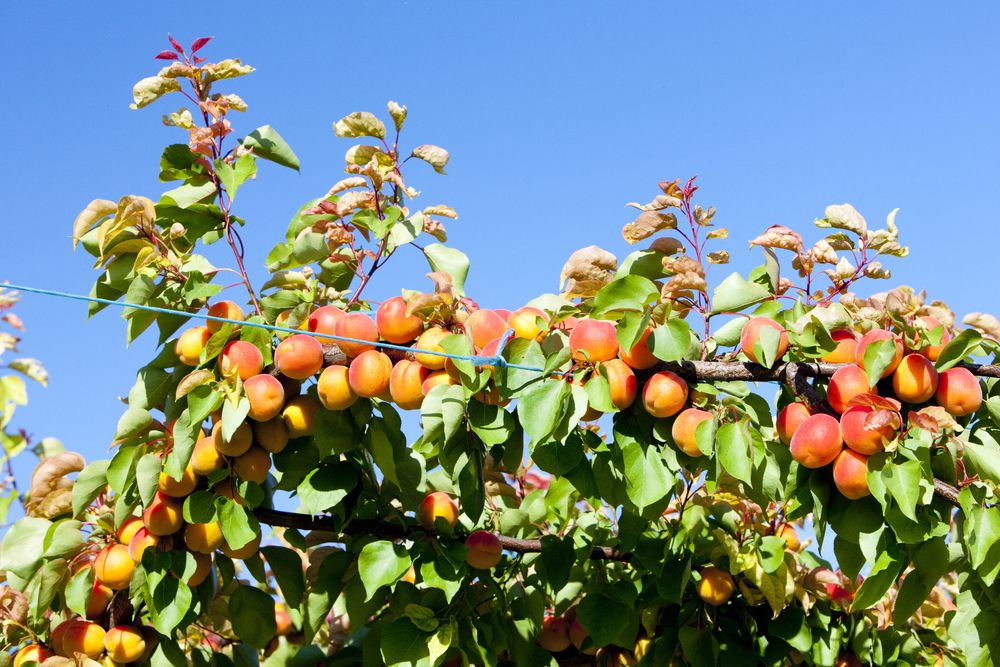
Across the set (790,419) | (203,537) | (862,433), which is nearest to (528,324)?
(790,419)

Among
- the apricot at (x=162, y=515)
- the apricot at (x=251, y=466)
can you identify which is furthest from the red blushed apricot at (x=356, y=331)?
the apricot at (x=162, y=515)

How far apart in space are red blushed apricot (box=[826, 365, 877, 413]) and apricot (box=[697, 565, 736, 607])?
82 centimetres

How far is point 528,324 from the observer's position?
1.96 meters

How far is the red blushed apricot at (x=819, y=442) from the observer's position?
183cm

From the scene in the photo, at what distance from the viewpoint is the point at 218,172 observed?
220cm

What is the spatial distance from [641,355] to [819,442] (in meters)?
0.37

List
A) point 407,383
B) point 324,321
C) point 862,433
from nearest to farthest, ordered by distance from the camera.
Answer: point 862,433 < point 407,383 < point 324,321

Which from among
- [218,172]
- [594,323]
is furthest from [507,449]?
[218,172]

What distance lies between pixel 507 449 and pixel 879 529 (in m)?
0.76

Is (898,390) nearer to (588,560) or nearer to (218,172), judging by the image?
(588,560)

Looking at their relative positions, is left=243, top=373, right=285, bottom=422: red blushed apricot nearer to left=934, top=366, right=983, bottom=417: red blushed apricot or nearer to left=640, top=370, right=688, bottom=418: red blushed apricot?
left=640, top=370, right=688, bottom=418: red blushed apricot

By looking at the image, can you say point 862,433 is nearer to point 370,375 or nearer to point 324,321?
point 370,375

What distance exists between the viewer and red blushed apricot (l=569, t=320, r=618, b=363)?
190cm

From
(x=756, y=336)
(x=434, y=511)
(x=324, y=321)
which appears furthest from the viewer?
(x=434, y=511)
